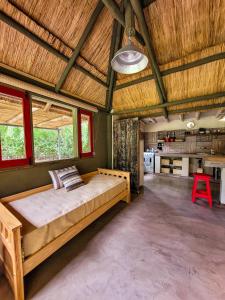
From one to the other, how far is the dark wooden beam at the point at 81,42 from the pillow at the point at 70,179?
1.72 m

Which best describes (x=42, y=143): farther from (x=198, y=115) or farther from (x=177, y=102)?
(x=198, y=115)

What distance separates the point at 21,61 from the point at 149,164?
578 cm

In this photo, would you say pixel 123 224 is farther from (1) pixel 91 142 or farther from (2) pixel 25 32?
(2) pixel 25 32

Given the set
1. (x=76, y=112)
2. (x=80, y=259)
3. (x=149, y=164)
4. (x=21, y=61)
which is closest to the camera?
(x=80, y=259)

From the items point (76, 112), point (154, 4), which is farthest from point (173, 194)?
point (154, 4)

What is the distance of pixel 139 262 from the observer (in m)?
1.75

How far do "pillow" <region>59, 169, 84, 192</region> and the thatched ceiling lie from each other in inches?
70.3

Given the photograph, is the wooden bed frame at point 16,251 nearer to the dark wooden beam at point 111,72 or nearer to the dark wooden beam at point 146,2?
the dark wooden beam at point 111,72

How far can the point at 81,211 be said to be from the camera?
80.3 inches

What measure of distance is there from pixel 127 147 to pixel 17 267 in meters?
3.45

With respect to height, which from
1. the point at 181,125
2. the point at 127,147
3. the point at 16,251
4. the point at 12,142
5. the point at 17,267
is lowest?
the point at 17,267

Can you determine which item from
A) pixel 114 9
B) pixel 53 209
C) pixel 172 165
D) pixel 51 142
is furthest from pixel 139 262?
pixel 51 142

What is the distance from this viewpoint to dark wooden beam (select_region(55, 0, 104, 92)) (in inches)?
79.4

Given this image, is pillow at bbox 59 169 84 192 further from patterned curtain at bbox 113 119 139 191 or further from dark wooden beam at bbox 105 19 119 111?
dark wooden beam at bbox 105 19 119 111
